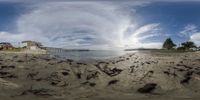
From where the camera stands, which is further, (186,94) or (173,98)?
(186,94)

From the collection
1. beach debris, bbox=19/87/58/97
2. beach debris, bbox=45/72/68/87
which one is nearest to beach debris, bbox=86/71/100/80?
beach debris, bbox=45/72/68/87

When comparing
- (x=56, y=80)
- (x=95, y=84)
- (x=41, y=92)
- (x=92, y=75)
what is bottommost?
(x=41, y=92)

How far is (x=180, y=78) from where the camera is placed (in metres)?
15.0

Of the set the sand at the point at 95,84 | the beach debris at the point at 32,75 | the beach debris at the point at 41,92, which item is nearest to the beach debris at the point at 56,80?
the sand at the point at 95,84

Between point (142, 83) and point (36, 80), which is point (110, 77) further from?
point (36, 80)

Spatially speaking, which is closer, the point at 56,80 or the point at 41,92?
the point at 41,92

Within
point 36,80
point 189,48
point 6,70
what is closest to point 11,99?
point 36,80

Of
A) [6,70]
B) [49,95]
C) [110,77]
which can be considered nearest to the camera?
[49,95]

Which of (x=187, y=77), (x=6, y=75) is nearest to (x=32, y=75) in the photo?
(x=6, y=75)

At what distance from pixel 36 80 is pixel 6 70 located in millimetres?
3175

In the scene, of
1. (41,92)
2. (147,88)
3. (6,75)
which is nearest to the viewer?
(41,92)

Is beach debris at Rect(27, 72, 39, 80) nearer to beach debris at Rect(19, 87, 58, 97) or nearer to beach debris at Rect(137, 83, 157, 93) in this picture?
beach debris at Rect(19, 87, 58, 97)

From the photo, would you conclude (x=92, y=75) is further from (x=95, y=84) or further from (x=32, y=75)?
(x=32, y=75)

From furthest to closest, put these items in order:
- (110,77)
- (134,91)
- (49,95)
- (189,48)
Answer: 1. (189,48)
2. (110,77)
3. (134,91)
4. (49,95)
